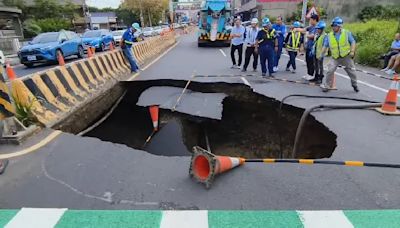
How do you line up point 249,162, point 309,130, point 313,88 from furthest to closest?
point 313,88 < point 309,130 < point 249,162

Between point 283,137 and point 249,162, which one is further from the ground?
point 249,162

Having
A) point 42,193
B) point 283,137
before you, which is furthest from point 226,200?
point 283,137

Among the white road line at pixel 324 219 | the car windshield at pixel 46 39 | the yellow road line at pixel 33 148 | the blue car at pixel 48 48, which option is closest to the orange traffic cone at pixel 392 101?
the white road line at pixel 324 219

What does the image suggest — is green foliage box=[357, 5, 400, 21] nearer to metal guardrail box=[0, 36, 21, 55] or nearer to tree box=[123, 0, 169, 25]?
metal guardrail box=[0, 36, 21, 55]

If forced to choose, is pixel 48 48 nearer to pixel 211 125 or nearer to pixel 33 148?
pixel 211 125

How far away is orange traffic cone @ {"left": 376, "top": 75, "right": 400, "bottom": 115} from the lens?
5273mm

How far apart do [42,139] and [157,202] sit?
248 cm

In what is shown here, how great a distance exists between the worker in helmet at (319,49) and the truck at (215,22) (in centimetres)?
1264

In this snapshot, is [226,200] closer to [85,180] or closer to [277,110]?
[85,180]

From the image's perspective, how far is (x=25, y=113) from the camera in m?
4.66

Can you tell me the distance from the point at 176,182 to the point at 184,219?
63 centimetres

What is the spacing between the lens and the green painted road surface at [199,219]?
2.46 meters

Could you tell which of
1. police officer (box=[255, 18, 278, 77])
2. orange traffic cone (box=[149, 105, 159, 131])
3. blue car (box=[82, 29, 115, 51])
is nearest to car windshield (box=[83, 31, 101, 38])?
blue car (box=[82, 29, 115, 51])

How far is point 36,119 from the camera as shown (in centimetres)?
469
